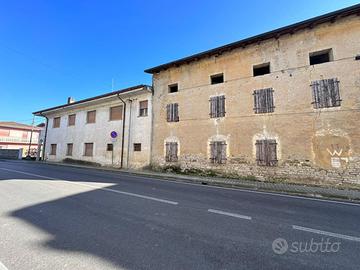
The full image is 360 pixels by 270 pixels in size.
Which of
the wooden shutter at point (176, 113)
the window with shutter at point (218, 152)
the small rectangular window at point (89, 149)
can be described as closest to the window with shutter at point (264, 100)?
the window with shutter at point (218, 152)

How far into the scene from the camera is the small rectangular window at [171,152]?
13.4 meters

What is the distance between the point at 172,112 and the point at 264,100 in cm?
618

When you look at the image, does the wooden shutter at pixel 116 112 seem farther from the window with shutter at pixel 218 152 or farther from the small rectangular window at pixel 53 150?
the small rectangular window at pixel 53 150

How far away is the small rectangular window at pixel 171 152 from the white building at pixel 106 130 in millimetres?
1740

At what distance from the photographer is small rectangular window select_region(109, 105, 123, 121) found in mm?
16748

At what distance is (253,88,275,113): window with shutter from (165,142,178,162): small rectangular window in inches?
227

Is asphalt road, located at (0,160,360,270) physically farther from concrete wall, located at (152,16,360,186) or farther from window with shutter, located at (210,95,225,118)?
window with shutter, located at (210,95,225,118)

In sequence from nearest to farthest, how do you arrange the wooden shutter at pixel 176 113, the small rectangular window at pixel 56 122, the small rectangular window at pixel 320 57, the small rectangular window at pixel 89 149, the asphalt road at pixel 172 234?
the asphalt road at pixel 172 234
the small rectangular window at pixel 320 57
the wooden shutter at pixel 176 113
the small rectangular window at pixel 89 149
the small rectangular window at pixel 56 122

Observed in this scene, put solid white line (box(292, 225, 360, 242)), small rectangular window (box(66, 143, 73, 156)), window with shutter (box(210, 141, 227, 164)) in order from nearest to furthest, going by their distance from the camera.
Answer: solid white line (box(292, 225, 360, 242)), window with shutter (box(210, 141, 227, 164)), small rectangular window (box(66, 143, 73, 156))

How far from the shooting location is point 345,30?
9266mm

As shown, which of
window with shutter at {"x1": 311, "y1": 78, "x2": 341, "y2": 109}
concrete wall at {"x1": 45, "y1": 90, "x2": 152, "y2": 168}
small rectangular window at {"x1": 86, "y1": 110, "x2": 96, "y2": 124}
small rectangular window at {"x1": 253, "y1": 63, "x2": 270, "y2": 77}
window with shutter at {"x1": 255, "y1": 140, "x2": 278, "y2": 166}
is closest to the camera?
window with shutter at {"x1": 311, "y1": 78, "x2": 341, "y2": 109}

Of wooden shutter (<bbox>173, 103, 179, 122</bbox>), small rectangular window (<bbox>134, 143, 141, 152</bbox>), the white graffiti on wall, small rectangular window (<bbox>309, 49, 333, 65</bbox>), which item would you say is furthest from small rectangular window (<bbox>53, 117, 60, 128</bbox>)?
the white graffiti on wall

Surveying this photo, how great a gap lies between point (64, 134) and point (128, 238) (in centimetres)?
2112

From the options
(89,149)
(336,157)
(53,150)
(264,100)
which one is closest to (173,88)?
(264,100)
